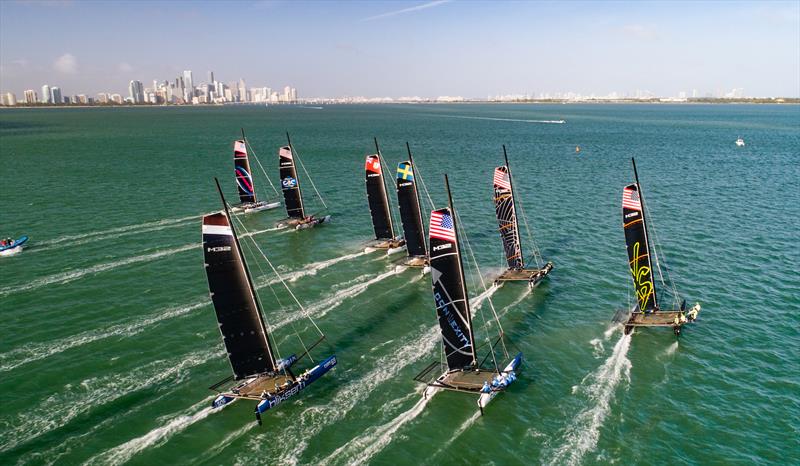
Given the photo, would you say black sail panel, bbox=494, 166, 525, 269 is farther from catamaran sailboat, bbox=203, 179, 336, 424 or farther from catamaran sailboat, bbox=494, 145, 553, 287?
catamaran sailboat, bbox=203, 179, 336, 424

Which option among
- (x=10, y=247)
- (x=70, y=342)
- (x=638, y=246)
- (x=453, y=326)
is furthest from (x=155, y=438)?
(x=10, y=247)

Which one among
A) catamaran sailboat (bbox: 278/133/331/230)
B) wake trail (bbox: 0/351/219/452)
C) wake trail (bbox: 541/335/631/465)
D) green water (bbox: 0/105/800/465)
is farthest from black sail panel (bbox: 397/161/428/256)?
wake trail (bbox: 0/351/219/452)

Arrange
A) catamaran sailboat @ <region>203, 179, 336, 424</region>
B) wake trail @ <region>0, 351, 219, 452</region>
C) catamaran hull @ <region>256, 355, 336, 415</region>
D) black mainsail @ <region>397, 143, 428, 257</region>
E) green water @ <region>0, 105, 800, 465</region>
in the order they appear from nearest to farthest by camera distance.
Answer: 1. green water @ <region>0, 105, 800, 465</region>
2. wake trail @ <region>0, 351, 219, 452</region>
3. catamaran sailboat @ <region>203, 179, 336, 424</region>
4. catamaran hull @ <region>256, 355, 336, 415</region>
5. black mainsail @ <region>397, 143, 428, 257</region>

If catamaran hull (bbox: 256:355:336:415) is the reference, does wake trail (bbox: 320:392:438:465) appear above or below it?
below

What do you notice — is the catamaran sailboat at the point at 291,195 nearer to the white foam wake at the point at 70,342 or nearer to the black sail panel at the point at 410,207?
the black sail panel at the point at 410,207

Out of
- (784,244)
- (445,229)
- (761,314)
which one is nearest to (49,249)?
(445,229)
